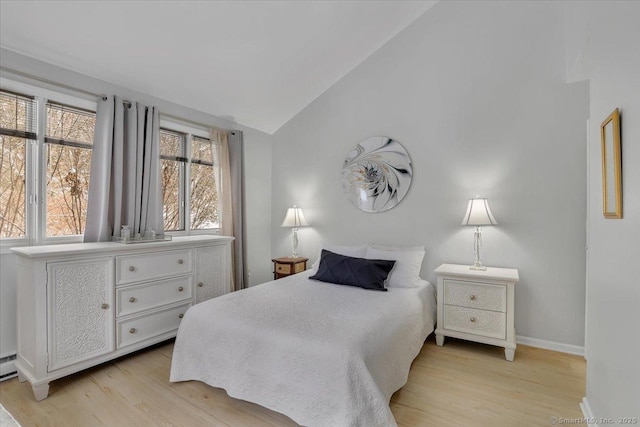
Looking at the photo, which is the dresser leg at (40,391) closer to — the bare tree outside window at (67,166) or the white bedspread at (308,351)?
the white bedspread at (308,351)

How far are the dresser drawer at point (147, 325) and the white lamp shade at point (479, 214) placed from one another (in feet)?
8.88

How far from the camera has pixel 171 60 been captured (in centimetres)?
279

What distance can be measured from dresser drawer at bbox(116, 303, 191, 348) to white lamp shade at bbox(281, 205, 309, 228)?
4.75 feet

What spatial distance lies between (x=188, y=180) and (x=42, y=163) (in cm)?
128

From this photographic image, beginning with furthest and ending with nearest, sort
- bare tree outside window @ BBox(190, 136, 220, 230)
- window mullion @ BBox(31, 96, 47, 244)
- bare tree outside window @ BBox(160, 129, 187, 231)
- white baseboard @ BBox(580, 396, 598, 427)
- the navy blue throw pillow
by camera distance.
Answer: bare tree outside window @ BBox(190, 136, 220, 230)
bare tree outside window @ BBox(160, 129, 187, 231)
the navy blue throw pillow
window mullion @ BBox(31, 96, 47, 244)
white baseboard @ BBox(580, 396, 598, 427)

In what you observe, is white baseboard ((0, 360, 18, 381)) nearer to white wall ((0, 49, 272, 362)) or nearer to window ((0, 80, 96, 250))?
white wall ((0, 49, 272, 362))

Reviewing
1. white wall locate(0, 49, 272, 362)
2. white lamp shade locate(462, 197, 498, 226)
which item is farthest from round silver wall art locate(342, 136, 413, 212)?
white wall locate(0, 49, 272, 362)

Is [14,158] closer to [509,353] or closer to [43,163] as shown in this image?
[43,163]

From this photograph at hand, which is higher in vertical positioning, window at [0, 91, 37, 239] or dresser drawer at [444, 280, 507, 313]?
window at [0, 91, 37, 239]

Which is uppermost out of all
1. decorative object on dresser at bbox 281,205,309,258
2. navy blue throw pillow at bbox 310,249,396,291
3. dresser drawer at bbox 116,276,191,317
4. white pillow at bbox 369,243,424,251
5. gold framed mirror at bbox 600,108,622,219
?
gold framed mirror at bbox 600,108,622,219

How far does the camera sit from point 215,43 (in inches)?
109

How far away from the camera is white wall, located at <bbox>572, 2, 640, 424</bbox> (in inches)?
47.0

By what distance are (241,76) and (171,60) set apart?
2.32 feet

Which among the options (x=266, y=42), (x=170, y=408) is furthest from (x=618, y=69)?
(x=170, y=408)
